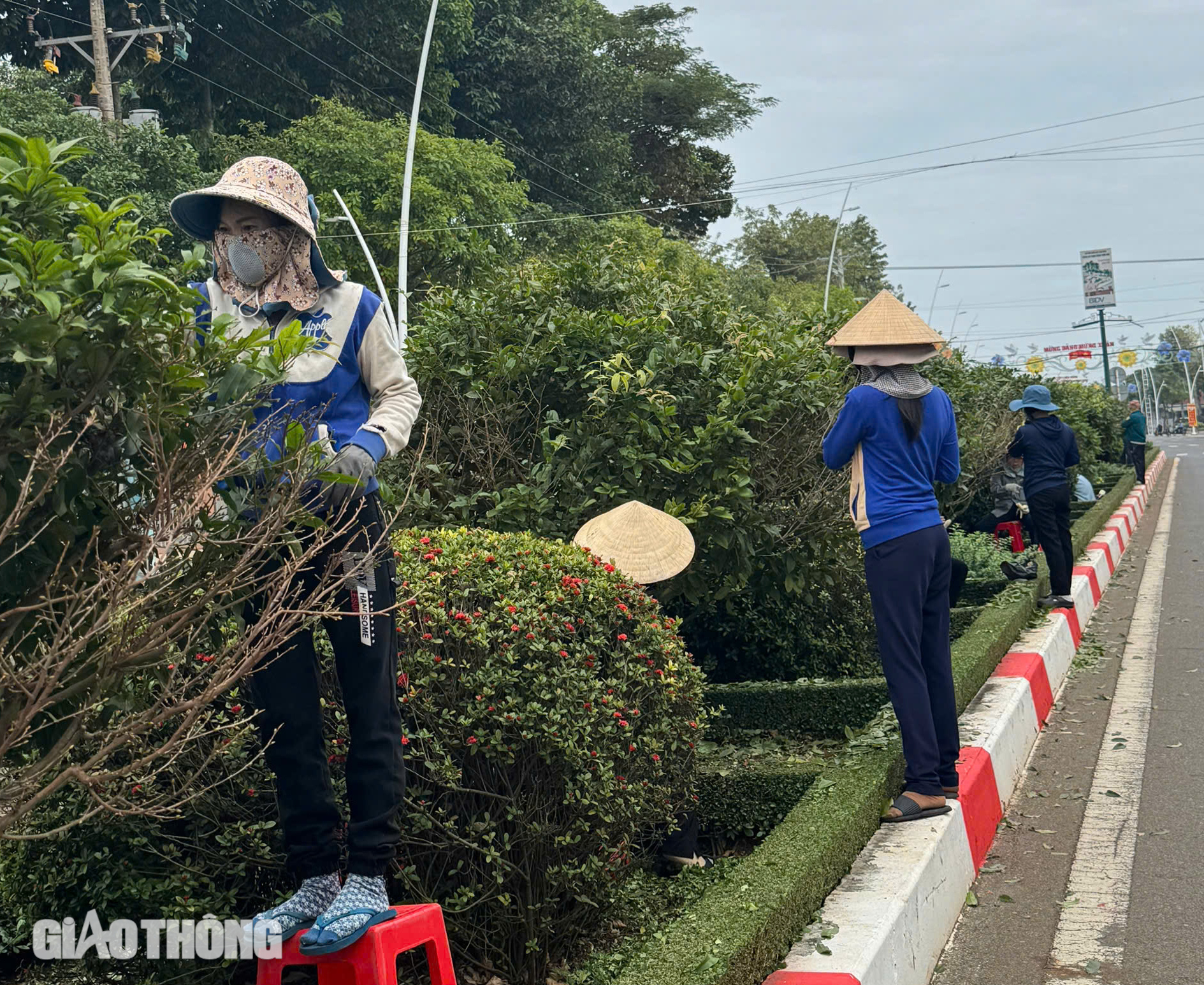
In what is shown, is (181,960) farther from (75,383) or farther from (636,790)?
(75,383)

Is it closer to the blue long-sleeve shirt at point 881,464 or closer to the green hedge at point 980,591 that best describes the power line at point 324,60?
the green hedge at point 980,591

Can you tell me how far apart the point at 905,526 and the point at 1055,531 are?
544cm

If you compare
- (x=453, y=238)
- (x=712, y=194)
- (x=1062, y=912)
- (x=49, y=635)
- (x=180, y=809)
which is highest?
(x=712, y=194)

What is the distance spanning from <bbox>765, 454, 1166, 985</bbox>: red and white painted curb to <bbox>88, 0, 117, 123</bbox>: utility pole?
2114 cm

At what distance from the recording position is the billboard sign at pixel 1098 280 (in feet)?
186

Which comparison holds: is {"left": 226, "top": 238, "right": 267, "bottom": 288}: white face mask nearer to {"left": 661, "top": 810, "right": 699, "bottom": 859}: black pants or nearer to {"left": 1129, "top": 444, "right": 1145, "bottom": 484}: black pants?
{"left": 661, "top": 810, "right": 699, "bottom": 859}: black pants

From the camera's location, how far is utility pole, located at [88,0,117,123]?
2311cm

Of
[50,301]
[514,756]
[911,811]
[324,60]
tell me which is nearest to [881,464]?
[911,811]

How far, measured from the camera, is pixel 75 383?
6.73ft

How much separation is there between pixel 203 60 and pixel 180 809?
1352 inches

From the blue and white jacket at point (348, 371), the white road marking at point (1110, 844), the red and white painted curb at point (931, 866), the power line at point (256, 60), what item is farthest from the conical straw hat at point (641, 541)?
the power line at point (256, 60)

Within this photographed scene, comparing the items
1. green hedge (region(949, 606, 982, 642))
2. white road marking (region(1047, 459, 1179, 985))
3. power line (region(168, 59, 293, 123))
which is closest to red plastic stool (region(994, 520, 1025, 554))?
green hedge (region(949, 606, 982, 642))


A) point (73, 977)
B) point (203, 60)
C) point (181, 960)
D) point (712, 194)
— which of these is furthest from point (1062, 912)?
point (712, 194)

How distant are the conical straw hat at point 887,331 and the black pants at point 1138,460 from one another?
23.4 m
